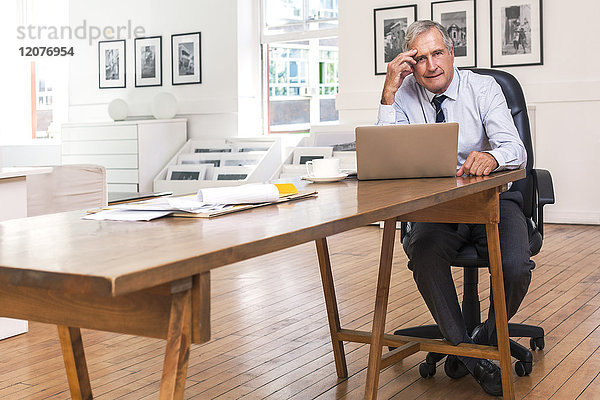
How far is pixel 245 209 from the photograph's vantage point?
156 cm

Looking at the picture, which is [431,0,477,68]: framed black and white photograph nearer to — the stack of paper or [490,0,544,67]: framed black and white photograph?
[490,0,544,67]: framed black and white photograph

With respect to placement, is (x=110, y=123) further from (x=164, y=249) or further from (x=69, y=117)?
(x=164, y=249)

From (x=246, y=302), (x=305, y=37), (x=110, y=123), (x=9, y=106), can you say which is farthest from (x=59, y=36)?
(x=246, y=302)

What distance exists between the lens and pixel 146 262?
0.99 metres

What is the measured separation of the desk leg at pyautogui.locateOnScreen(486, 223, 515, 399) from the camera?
2.25m

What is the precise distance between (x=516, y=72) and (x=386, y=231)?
15.4 feet

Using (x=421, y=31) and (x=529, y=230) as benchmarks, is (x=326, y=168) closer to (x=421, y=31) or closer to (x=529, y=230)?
(x=421, y=31)

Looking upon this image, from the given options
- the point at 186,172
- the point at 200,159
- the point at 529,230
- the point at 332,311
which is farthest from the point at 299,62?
the point at 332,311

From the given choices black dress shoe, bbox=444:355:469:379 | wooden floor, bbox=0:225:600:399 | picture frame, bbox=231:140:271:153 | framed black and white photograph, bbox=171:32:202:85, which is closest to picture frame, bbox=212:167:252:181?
picture frame, bbox=231:140:271:153

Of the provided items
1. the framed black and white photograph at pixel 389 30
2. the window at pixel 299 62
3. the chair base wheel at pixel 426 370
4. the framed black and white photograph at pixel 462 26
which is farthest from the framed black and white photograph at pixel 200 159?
the chair base wheel at pixel 426 370

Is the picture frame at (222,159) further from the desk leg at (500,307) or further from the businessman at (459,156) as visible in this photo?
the desk leg at (500,307)

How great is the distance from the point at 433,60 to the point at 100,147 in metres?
6.22

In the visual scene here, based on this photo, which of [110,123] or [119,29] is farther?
[119,29]

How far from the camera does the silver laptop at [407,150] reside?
6.88 ft
